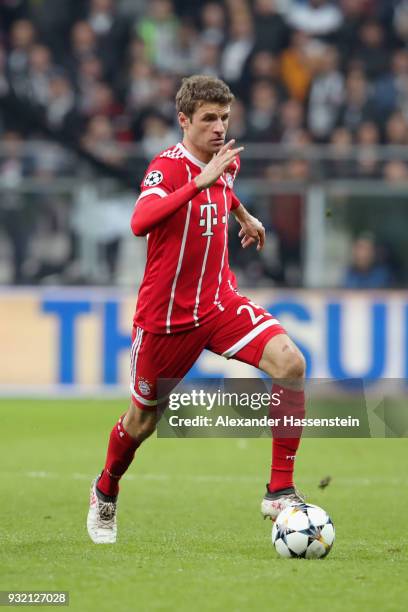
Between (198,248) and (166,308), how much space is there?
35 cm

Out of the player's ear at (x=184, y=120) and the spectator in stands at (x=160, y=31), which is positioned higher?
the spectator in stands at (x=160, y=31)

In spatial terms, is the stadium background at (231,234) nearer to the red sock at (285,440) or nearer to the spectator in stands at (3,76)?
the spectator in stands at (3,76)

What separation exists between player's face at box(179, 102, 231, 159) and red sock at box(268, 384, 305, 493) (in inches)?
49.7

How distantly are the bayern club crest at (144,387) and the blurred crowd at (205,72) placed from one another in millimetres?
7683

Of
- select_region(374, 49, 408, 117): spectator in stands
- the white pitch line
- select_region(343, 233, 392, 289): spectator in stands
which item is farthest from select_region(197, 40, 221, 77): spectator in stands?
the white pitch line

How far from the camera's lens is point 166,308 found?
6.56 m

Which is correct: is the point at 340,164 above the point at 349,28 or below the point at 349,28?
below

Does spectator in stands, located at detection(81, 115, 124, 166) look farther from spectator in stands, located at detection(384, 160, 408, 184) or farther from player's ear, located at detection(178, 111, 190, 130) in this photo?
player's ear, located at detection(178, 111, 190, 130)

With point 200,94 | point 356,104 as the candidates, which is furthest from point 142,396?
point 356,104

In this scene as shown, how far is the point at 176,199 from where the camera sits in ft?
20.0

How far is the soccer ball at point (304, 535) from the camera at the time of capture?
5.95m

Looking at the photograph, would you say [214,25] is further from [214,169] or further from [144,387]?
[214,169]

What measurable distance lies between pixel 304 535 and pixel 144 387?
1.19 m

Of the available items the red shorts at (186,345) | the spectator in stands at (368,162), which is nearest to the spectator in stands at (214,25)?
the spectator in stands at (368,162)
